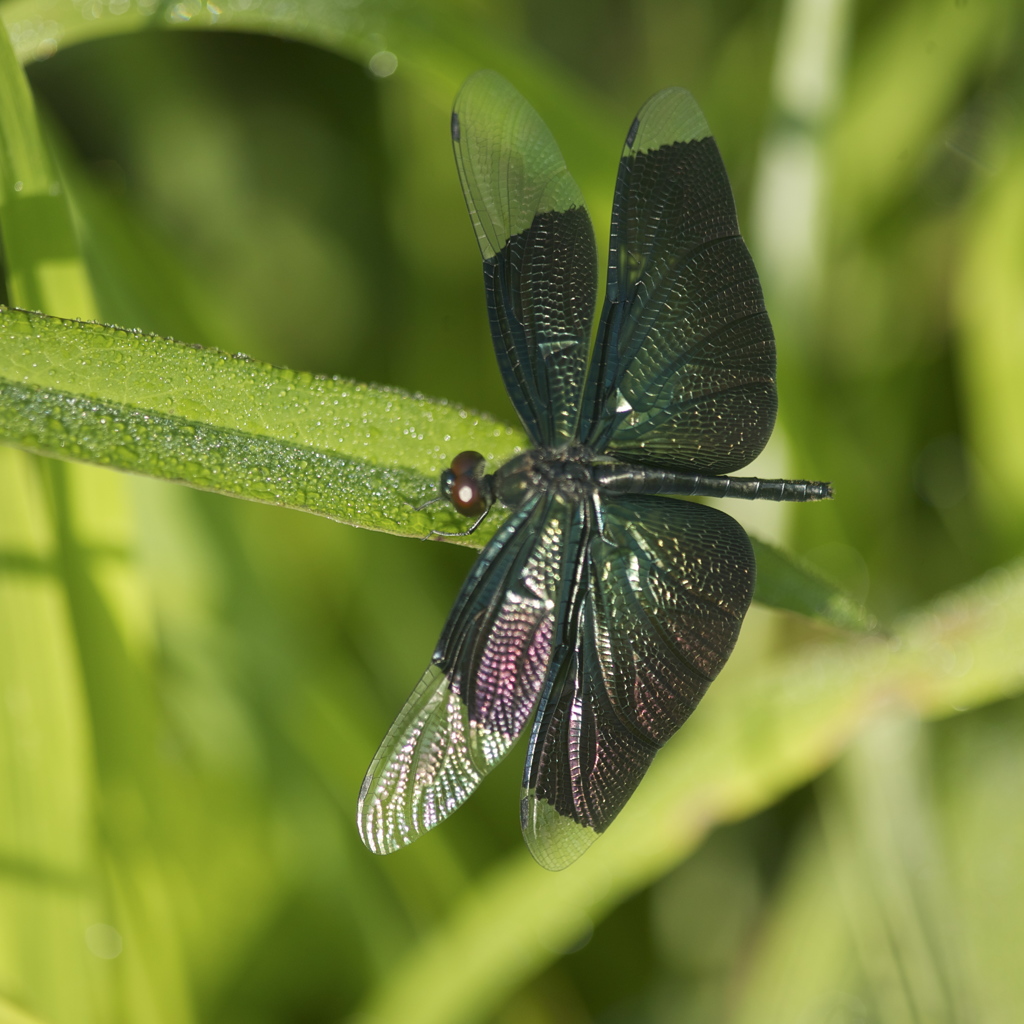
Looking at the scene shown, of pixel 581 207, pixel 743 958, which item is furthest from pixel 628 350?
pixel 743 958

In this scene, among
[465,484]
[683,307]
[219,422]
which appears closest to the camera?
[219,422]

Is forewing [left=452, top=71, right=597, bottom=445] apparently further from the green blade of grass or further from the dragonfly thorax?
the green blade of grass

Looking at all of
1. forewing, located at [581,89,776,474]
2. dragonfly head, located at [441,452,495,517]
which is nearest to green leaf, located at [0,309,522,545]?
dragonfly head, located at [441,452,495,517]

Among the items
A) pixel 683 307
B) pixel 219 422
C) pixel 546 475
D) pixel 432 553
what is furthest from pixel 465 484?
pixel 432 553

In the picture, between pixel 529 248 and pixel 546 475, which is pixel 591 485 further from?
pixel 529 248

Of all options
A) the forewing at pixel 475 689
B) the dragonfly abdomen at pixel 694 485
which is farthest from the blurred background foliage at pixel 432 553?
the forewing at pixel 475 689
